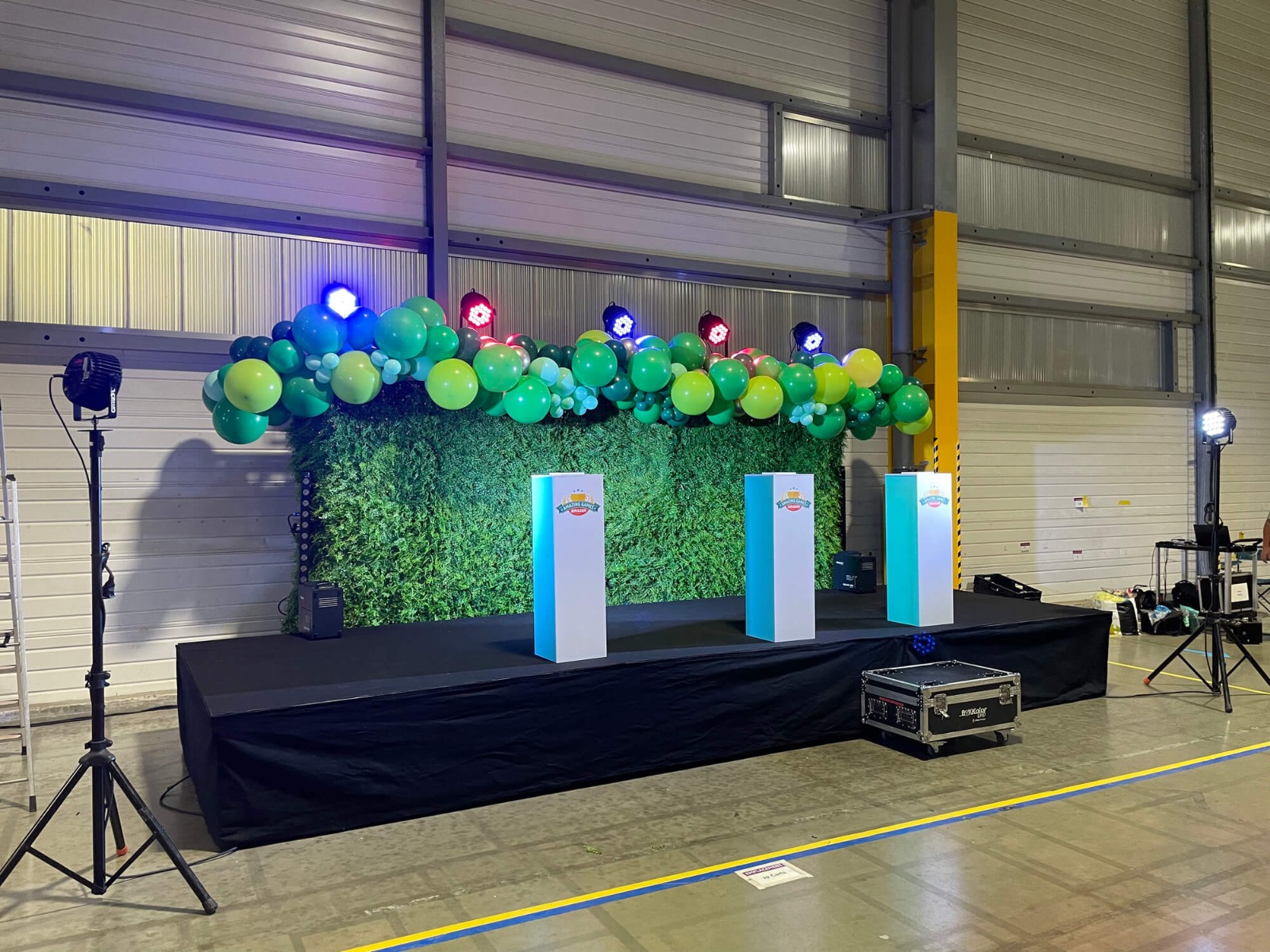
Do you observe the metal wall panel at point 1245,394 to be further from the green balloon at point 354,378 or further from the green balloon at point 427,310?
the green balloon at point 354,378

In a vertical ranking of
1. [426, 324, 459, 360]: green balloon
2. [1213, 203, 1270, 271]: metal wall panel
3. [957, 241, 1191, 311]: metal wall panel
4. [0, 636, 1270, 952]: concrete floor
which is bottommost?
[0, 636, 1270, 952]: concrete floor

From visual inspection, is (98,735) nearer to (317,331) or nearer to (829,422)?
(317,331)

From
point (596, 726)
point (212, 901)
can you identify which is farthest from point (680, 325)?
point (212, 901)

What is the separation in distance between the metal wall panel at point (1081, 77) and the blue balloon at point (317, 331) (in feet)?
25.2

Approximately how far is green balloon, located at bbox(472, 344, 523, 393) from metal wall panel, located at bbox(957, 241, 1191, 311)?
6.01 m

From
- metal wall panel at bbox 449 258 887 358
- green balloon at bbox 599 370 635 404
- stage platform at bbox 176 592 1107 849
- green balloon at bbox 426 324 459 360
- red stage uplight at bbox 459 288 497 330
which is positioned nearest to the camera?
stage platform at bbox 176 592 1107 849

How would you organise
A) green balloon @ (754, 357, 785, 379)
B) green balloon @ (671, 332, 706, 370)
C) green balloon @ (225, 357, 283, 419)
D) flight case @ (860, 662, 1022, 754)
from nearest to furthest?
flight case @ (860, 662, 1022, 754)
green balloon @ (225, 357, 283, 419)
green balloon @ (671, 332, 706, 370)
green balloon @ (754, 357, 785, 379)

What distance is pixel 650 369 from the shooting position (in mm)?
6770

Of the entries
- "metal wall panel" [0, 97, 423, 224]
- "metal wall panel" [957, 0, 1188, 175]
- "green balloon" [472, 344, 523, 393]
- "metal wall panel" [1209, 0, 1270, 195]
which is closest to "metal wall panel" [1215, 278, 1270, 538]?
"metal wall panel" [1209, 0, 1270, 195]

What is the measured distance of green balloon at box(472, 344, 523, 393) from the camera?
247 inches

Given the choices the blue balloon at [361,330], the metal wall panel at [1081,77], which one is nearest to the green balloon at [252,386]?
the blue balloon at [361,330]

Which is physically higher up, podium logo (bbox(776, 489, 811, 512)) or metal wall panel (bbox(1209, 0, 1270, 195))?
metal wall panel (bbox(1209, 0, 1270, 195))

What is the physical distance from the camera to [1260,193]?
12.5m

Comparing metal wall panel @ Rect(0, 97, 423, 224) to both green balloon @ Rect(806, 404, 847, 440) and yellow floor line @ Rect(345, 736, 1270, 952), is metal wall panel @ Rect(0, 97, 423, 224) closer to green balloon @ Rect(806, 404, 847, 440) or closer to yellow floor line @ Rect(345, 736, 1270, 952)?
green balloon @ Rect(806, 404, 847, 440)
